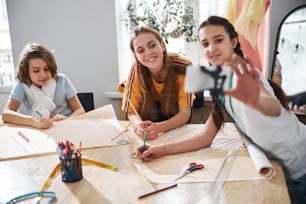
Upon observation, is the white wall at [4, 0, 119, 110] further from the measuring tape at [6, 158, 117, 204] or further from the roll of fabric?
the roll of fabric

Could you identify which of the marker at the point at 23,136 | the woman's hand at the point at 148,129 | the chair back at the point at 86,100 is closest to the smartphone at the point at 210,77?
the woman's hand at the point at 148,129

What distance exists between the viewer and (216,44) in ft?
1.46

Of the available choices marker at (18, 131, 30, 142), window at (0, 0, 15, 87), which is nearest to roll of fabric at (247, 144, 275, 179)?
marker at (18, 131, 30, 142)

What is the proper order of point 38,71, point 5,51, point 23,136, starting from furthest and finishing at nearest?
point 5,51 < point 38,71 < point 23,136

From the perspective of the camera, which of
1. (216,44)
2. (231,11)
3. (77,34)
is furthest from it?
(77,34)

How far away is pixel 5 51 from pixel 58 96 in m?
1.17

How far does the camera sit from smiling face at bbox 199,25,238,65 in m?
0.42

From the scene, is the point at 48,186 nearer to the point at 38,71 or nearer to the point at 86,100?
the point at 38,71

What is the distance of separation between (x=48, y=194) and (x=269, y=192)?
1.54 ft

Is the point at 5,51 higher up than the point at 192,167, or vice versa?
the point at 5,51

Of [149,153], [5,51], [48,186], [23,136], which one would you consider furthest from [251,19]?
[5,51]

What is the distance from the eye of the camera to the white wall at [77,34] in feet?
6.68

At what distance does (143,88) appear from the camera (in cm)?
100

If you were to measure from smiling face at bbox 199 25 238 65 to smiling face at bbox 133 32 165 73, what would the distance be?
36 centimetres
